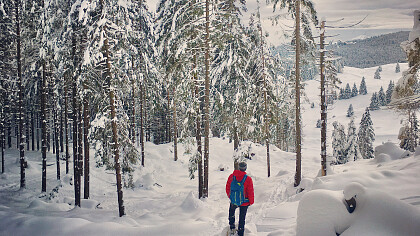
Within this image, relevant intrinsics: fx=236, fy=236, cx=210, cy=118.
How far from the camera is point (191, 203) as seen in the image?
12.8 meters

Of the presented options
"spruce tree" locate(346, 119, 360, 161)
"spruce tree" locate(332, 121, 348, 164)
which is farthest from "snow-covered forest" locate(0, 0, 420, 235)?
"spruce tree" locate(346, 119, 360, 161)

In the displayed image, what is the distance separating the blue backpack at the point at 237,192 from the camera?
6.11m

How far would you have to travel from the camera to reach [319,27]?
14898 mm

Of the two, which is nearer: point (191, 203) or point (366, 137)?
point (191, 203)

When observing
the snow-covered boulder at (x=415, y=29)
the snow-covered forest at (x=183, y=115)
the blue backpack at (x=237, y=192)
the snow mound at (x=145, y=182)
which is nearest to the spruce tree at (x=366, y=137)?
the snow-covered forest at (x=183, y=115)

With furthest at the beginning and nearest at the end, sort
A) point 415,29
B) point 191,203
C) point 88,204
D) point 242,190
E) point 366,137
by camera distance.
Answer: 1. point 366,137
2. point 88,204
3. point 191,203
4. point 415,29
5. point 242,190

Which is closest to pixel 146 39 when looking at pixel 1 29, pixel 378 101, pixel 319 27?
pixel 319 27

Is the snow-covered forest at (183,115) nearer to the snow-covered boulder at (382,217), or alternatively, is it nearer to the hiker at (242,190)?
the snow-covered boulder at (382,217)

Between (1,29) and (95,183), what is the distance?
13.4m

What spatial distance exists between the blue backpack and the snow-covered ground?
3.90 ft

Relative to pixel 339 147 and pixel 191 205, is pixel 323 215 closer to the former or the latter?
pixel 191 205

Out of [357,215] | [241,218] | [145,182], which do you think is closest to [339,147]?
[145,182]

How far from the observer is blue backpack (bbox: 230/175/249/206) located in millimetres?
6113

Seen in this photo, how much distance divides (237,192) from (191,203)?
732cm
